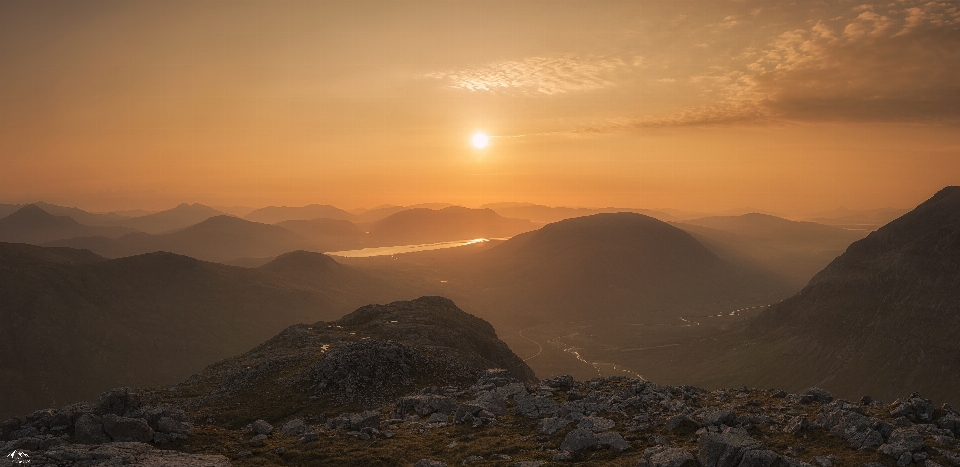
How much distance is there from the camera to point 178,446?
101 ft

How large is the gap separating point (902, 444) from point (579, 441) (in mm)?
15498

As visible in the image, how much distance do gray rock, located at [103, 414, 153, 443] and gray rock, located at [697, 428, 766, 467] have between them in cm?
3102

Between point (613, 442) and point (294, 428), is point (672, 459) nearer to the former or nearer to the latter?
point (613, 442)

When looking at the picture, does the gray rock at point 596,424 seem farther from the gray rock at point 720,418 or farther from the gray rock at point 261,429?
the gray rock at point 261,429

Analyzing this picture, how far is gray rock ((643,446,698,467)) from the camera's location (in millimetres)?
25031

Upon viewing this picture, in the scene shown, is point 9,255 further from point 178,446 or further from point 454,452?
point 454,452

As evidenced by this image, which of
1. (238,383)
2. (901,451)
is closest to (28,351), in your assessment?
(238,383)

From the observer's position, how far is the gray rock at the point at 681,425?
30859mm

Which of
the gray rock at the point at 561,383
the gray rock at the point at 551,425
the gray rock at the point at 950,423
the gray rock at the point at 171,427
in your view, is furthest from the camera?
the gray rock at the point at 561,383

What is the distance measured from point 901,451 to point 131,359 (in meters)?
187

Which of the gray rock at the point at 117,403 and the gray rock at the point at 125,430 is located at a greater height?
the gray rock at the point at 125,430

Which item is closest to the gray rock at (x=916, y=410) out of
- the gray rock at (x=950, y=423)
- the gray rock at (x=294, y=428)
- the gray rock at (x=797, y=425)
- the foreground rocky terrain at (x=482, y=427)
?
the foreground rocky terrain at (x=482, y=427)

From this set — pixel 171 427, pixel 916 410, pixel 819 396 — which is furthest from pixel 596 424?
pixel 171 427

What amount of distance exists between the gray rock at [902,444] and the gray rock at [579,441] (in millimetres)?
13876
